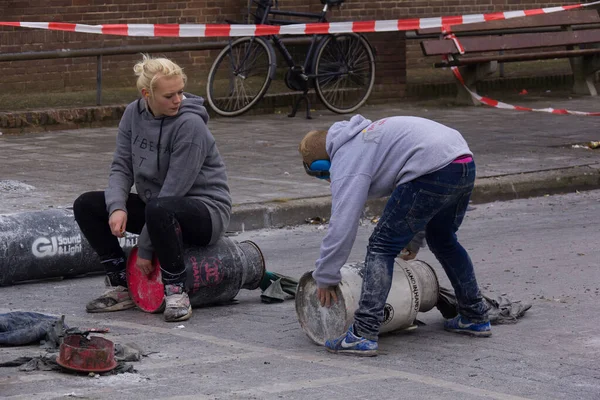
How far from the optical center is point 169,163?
6.07m

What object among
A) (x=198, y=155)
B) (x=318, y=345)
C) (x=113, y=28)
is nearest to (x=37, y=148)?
(x=113, y=28)

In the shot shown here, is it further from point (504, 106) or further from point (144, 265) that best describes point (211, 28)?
point (144, 265)

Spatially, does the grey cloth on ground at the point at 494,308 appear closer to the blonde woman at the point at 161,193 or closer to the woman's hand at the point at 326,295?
the woman's hand at the point at 326,295

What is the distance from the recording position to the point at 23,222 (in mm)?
6801

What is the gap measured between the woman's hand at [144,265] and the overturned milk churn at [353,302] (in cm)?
90

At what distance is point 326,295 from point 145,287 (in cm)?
124

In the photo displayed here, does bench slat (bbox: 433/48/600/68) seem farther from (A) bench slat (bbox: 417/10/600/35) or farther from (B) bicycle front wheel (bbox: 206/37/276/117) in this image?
(B) bicycle front wheel (bbox: 206/37/276/117)

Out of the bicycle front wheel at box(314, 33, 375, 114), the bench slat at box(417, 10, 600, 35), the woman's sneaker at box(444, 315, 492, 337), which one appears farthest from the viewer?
the bench slat at box(417, 10, 600, 35)

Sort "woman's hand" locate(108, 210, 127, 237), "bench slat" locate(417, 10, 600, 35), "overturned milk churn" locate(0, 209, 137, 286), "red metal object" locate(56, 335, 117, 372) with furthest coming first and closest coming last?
"bench slat" locate(417, 10, 600, 35)
"overturned milk churn" locate(0, 209, 137, 286)
"woman's hand" locate(108, 210, 127, 237)
"red metal object" locate(56, 335, 117, 372)

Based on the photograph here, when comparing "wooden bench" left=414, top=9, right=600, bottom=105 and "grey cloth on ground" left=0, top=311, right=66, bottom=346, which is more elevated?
"wooden bench" left=414, top=9, right=600, bottom=105

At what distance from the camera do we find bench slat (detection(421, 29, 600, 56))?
14.4m

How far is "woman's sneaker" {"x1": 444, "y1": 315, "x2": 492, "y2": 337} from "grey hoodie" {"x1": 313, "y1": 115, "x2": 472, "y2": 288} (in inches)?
29.6

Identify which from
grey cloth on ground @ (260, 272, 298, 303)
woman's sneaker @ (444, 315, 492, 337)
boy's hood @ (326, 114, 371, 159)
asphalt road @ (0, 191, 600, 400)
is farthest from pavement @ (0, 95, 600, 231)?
boy's hood @ (326, 114, 371, 159)

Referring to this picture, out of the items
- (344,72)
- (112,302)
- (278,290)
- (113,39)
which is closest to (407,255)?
(278,290)
